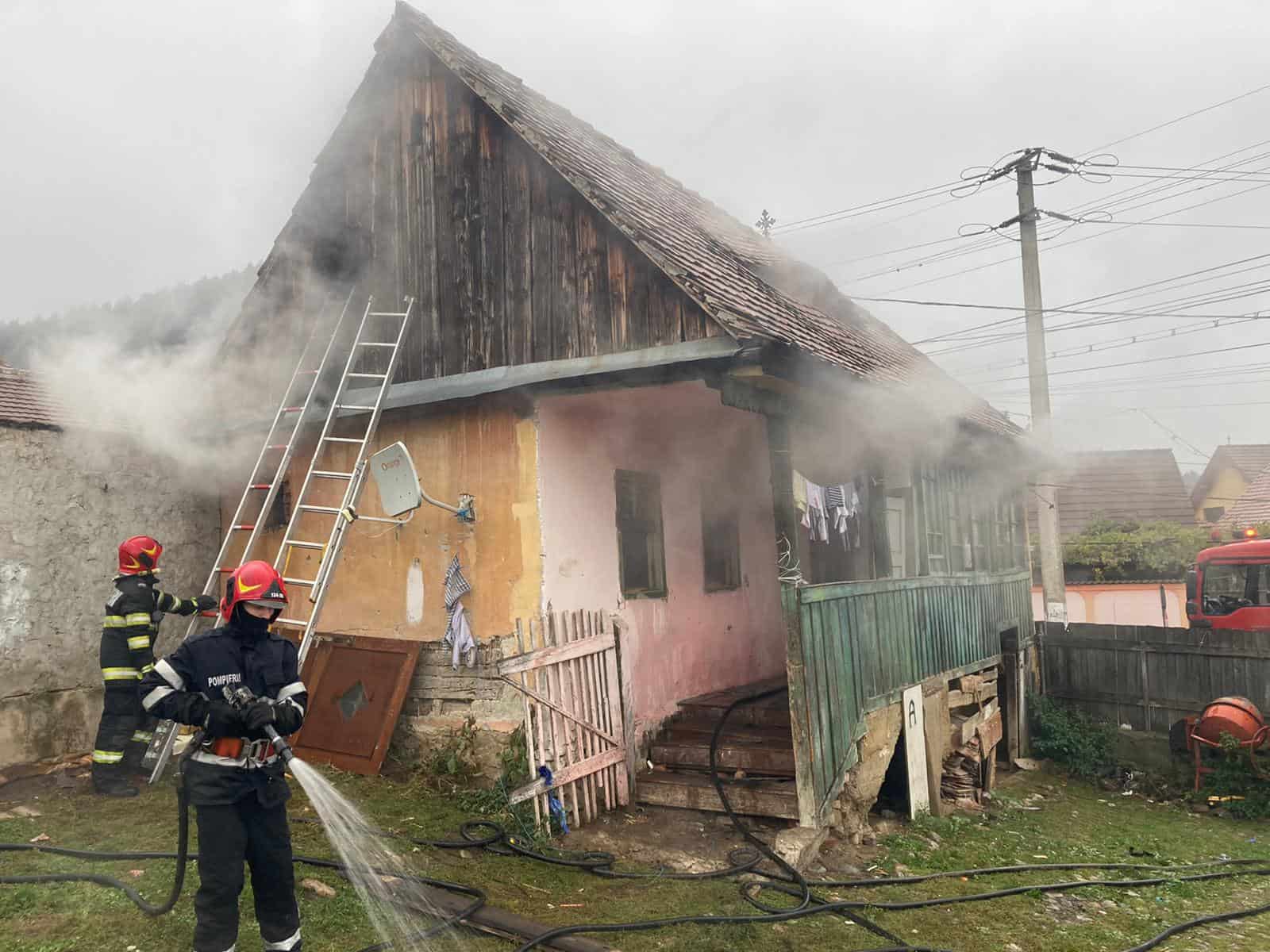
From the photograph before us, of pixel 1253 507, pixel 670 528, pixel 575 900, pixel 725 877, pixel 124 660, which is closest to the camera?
pixel 575 900

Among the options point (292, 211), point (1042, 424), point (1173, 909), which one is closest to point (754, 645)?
point (1173, 909)

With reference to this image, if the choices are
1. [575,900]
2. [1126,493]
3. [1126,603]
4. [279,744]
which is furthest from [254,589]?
[1126,493]

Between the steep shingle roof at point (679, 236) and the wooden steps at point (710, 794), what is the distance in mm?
3568

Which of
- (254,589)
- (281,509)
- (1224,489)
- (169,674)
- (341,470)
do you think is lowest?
(169,674)

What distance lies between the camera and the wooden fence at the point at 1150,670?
12586mm

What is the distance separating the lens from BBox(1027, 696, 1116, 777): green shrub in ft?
42.9

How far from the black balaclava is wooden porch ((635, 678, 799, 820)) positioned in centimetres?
432

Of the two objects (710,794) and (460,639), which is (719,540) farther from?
(460,639)

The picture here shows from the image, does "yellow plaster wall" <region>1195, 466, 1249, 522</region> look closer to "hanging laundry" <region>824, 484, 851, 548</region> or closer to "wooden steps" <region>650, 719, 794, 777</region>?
"hanging laundry" <region>824, 484, 851, 548</region>

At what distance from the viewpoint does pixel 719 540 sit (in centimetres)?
1061

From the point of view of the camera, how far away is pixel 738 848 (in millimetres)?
6848

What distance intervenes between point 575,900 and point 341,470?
15.7 ft

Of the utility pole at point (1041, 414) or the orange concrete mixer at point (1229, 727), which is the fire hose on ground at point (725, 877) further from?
the utility pole at point (1041, 414)

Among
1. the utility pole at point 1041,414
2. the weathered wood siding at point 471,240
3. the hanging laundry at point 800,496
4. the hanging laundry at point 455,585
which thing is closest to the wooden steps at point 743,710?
the hanging laundry at point 800,496
